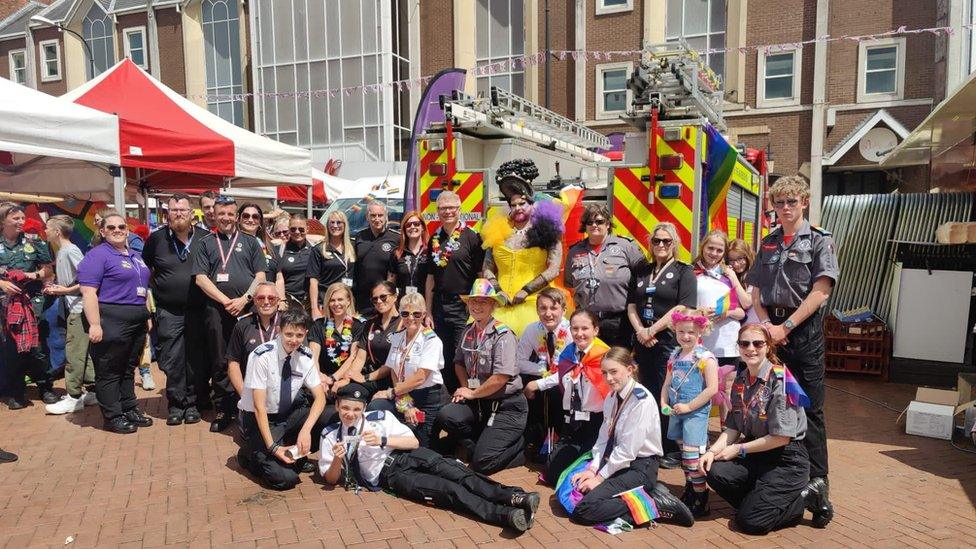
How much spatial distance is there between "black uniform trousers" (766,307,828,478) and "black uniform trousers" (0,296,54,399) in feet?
21.5

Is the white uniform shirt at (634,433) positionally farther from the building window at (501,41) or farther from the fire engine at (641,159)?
the building window at (501,41)

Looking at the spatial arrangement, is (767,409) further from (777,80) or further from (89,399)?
(777,80)

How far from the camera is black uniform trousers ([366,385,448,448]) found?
473 centimetres

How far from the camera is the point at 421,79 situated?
22.4m

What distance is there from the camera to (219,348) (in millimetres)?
5695

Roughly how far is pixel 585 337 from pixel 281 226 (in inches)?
158

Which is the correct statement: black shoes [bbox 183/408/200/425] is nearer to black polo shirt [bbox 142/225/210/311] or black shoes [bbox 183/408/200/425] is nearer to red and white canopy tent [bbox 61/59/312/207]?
black polo shirt [bbox 142/225/210/311]

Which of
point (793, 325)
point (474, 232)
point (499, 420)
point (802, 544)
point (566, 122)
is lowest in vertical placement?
point (802, 544)

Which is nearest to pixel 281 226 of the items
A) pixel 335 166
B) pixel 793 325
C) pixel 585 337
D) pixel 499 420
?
pixel 499 420

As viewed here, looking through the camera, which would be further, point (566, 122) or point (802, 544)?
point (566, 122)

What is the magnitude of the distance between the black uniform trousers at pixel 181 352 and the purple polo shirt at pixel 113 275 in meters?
0.29

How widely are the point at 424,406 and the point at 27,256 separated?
4.42 metres

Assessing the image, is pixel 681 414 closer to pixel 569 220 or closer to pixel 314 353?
pixel 569 220

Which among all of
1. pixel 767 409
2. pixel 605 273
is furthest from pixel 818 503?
pixel 605 273
